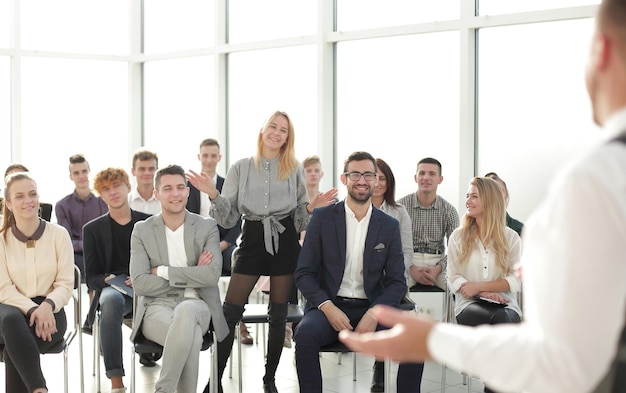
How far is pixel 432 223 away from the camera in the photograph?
5285 millimetres

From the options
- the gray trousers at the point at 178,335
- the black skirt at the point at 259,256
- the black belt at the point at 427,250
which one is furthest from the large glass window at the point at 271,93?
the gray trousers at the point at 178,335

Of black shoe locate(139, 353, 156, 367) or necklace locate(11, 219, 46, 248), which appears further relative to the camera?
black shoe locate(139, 353, 156, 367)

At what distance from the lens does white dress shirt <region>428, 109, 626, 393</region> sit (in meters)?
0.89

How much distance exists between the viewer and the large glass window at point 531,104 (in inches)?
220

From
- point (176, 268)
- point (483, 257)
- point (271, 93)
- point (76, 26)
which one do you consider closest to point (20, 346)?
point (176, 268)

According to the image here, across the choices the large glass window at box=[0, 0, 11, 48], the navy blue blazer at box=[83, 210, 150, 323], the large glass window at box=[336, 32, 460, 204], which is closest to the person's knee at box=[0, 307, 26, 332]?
the navy blue blazer at box=[83, 210, 150, 323]

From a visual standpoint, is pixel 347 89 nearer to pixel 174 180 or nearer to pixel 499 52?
pixel 499 52

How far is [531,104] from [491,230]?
1.83 meters

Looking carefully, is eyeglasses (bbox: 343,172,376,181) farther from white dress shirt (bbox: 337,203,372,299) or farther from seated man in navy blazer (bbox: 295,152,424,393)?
white dress shirt (bbox: 337,203,372,299)

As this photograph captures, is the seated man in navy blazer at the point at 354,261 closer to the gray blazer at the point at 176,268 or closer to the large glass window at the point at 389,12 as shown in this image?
the gray blazer at the point at 176,268

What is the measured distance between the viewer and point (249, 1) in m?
7.85

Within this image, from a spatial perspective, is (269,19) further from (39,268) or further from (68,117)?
(39,268)

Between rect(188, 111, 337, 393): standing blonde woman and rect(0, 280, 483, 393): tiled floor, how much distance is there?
1.42ft

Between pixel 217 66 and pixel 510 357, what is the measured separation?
24.0 ft
